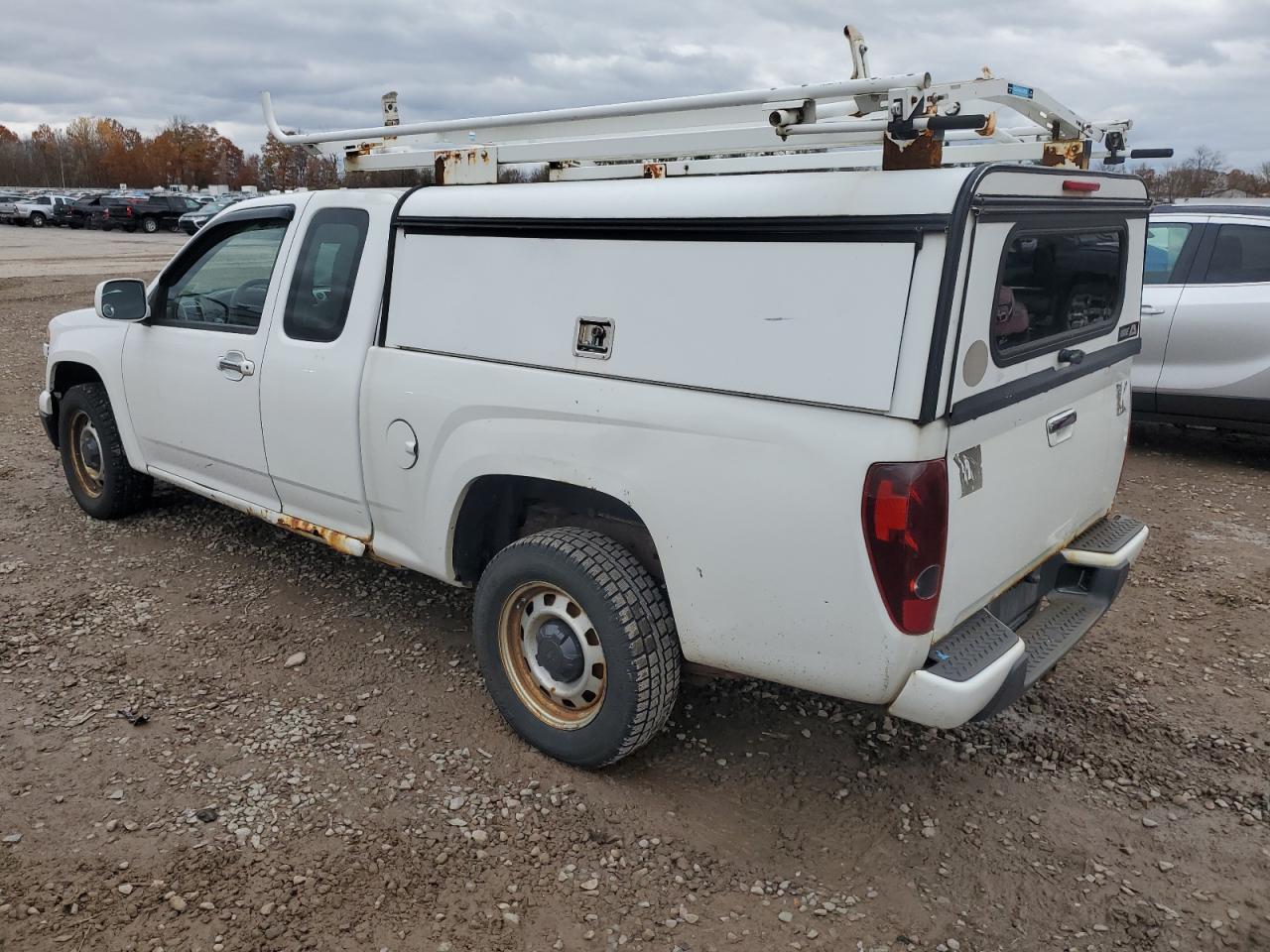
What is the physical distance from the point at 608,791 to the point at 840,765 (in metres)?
0.82

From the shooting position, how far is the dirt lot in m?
2.67

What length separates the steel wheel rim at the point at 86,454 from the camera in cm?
542

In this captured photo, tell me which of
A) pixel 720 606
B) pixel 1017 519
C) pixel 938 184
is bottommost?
pixel 720 606

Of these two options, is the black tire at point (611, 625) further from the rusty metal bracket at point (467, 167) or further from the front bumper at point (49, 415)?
the front bumper at point (49, 415)

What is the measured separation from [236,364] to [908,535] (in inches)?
118

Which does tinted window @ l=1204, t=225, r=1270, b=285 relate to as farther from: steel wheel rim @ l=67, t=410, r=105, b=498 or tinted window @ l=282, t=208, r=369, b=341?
steel wheel rim @ l=67, t=410, r=105, b=498

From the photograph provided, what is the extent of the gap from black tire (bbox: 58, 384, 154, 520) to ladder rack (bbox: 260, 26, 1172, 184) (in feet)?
6.50

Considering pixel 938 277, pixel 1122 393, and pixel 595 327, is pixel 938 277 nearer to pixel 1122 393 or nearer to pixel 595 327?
pixel 595 327

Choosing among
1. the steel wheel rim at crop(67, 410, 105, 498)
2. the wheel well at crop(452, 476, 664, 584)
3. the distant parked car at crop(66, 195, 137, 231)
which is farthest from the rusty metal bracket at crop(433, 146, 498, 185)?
the distant parked car at crop(66, 195, 137, 231)

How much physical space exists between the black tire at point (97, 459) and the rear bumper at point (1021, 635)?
438cm

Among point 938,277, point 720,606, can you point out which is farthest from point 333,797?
point 938,277

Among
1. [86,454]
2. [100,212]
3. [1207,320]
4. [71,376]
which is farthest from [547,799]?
[100,212]

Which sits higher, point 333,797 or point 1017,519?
point 1017,519

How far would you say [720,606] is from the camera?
279 centimetres
